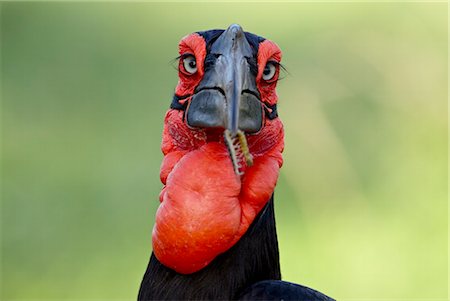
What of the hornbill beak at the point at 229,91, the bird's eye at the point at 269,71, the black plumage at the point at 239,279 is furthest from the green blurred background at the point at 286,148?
the hornbill beak at the point at 229,91

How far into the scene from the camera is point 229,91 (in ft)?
7.36

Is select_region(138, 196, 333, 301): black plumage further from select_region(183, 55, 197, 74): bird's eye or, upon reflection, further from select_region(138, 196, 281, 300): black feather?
select_region(183, 55, 197, 74): bird's eye

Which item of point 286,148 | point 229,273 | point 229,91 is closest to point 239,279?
point 229,273

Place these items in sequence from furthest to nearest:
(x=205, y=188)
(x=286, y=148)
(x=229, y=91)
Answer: (x=286, y=148) < (x=205, y=188) < (x=229, y=91)

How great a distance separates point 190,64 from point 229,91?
236 millimetres

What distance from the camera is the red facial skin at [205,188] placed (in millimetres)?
2336

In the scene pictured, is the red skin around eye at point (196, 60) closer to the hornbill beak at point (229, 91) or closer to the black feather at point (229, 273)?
the hornbill beak at point (229, 91)

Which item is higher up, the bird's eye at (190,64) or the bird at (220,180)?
the bird's eye at (190,64)

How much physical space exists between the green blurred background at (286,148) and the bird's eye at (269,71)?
7.49 feet

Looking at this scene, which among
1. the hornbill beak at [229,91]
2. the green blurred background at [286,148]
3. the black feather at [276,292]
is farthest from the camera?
the green blurred background at [286,148]

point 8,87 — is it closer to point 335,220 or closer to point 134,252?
point 134,252

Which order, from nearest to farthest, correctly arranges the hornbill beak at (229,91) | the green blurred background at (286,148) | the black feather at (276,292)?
1. the hornbill beak at (229,91)
2. the black feather at (276,292)
3. the green blurred background at (286,148)

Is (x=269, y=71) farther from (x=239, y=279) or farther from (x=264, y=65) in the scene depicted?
(x=239, y=279)

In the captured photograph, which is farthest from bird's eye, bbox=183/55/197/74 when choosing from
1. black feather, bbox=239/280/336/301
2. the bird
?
black feather, bbox=239/280/336/301
